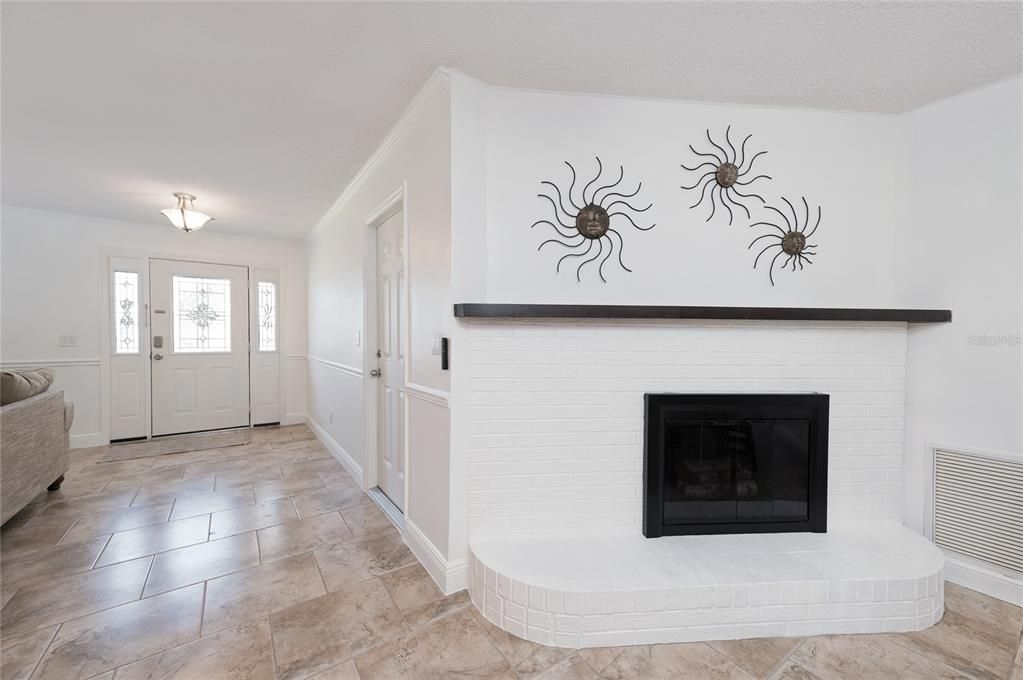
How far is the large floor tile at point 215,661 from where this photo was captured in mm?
1537

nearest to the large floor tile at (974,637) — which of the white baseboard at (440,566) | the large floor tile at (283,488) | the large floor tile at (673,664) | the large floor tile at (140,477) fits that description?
the large floor tile at (673,664)

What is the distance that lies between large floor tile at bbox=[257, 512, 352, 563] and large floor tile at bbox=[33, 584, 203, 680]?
440mm

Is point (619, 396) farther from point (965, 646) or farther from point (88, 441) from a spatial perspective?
point (88, 441)

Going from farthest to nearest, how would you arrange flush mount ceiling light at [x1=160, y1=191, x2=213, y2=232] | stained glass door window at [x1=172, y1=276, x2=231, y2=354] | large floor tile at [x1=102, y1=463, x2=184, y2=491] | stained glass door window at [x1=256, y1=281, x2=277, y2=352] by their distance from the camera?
1. stained glass door window at [x1=256, y1=281, x2=277, y2=352]
2. stained glass door window at [x1=172, y1=276, x2=231, y2=354]
3. flush mount ceiling light at [x1=160, y1=191, x2=213, y2=232]
4. large floor tile at [x1=102, y1=463, x2=184, y2=491]

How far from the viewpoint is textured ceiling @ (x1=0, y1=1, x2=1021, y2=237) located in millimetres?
1600

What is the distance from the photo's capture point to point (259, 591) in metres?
2.03

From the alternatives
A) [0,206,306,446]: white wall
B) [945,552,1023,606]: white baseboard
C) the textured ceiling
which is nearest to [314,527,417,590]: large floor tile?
the textured ceiling

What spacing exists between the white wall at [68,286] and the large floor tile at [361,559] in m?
3.94

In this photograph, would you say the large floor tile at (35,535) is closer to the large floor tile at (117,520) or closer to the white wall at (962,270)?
the large floor tile at (117,520)

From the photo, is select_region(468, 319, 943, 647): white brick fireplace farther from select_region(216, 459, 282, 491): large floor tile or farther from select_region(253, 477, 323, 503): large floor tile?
select_region(216, 459, 282, 491): large floor tile

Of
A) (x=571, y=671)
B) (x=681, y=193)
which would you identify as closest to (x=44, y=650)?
(x=571, y=671)

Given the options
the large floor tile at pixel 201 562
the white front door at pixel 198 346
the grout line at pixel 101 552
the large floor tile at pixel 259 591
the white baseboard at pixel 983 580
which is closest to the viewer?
the large floor tile at pixel 259 591

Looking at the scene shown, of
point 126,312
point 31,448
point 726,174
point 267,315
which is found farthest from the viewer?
point 267,315

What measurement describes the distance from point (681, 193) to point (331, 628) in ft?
8.71
